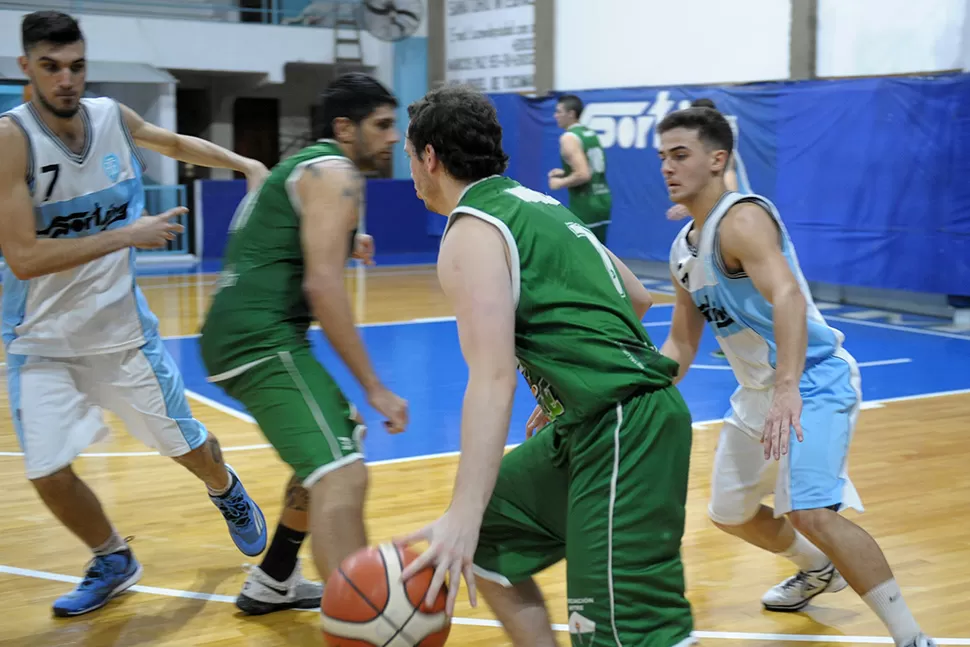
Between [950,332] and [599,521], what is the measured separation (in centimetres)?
917

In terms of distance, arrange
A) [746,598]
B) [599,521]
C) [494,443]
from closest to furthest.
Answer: [494,443] < [599,521] < [746,598]

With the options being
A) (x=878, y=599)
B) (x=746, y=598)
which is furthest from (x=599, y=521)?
(x=746, y=598)

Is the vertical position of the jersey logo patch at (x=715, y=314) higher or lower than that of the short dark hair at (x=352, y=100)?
lower

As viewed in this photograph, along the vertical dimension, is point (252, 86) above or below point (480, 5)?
below

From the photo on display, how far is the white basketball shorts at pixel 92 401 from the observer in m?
4.12

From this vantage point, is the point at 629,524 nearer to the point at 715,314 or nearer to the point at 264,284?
the point at 715,314

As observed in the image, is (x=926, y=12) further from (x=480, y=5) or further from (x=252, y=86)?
(x=252, y=86)

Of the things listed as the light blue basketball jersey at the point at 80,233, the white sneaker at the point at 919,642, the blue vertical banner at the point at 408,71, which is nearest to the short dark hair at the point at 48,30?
the light blue basketball jersey at the point at 80,233

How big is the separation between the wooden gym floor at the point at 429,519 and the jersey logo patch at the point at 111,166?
1573mm

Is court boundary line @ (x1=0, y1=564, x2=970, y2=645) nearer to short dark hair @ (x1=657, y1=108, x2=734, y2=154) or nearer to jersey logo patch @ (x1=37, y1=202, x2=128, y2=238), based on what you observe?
jersey logo patch @ (x1=37, y1=202, x2=128, y2=238)

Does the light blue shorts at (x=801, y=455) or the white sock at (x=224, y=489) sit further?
the white sock at (x=224, y=489)

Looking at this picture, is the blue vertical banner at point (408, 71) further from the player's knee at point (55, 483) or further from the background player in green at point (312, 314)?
the background player in green at point (312, 314)

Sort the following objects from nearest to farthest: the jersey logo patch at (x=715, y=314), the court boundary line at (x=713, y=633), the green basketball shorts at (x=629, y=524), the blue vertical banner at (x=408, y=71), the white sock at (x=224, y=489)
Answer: the green basketball shorts at (x=629, y=524) → the jersey logo patch at (x=715, y=314) → the court boundary line at (x=713, y=633) → the white sock at (x=224, y=489) → the blue vertical banner at (x=408, y=71)

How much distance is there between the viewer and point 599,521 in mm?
2670
